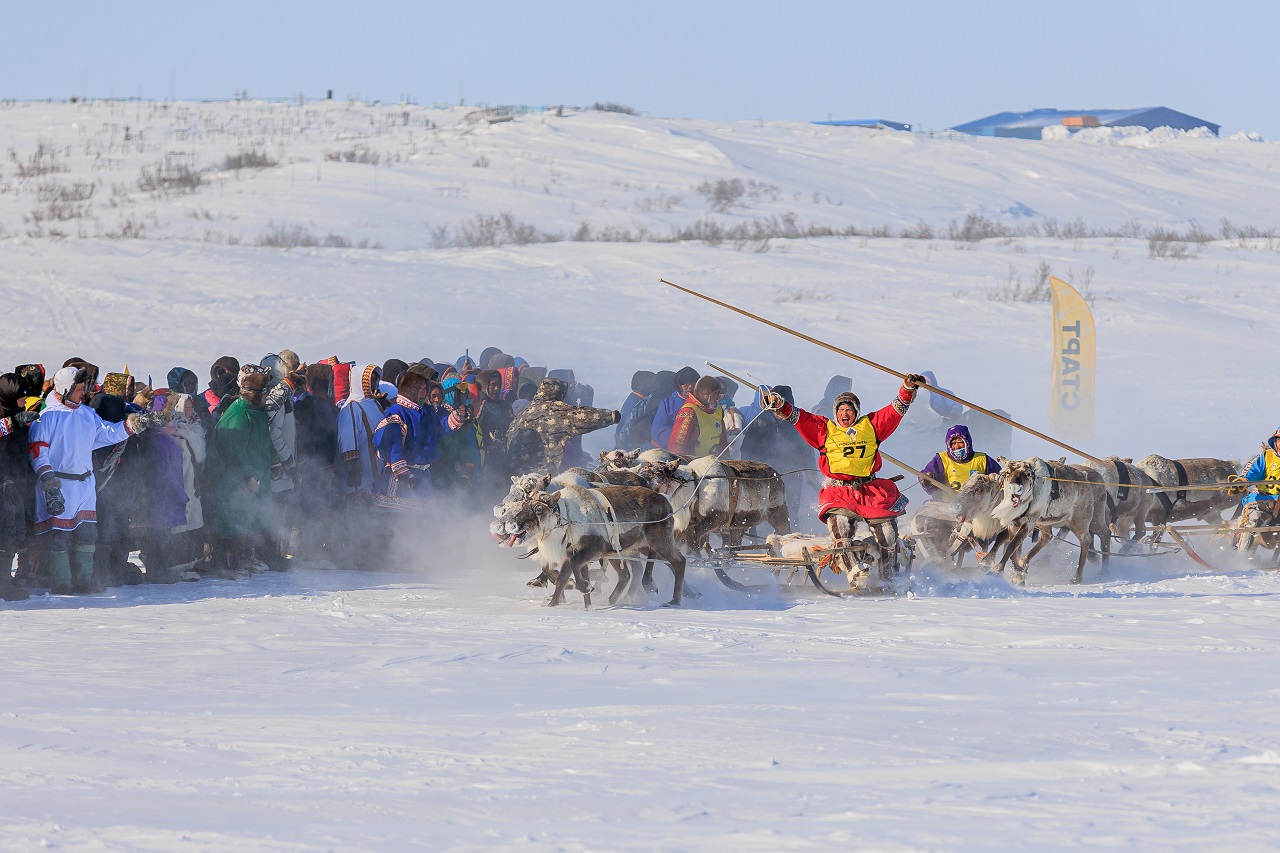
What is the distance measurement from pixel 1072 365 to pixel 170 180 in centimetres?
2658

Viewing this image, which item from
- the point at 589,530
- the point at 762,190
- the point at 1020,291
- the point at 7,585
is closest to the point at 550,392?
the point at 589,530

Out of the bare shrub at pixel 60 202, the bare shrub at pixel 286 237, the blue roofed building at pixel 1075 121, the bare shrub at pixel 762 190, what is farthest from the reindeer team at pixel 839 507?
the blue roofed building at pixel 1075 121

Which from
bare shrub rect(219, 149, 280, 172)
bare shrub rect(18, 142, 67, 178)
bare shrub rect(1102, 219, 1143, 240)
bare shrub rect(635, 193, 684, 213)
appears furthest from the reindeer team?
bare shrub rect(18, 142, 67, 178)

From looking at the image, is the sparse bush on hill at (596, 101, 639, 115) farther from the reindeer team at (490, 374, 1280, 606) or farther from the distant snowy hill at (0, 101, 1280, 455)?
the reindeer team at (490, 374, 1280, 606)

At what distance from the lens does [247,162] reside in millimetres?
41094

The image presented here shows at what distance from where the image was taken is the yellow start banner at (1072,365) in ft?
56.9

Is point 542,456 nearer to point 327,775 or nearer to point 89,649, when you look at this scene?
point 89,649

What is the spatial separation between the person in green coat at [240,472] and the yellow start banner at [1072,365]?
31.0 feet

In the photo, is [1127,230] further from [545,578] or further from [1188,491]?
[545,578]

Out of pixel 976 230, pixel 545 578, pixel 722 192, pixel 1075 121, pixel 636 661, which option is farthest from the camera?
pixel 1075 121

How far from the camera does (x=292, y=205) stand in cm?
3569

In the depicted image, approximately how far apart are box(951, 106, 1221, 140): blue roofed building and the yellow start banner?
188ft

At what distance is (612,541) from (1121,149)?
1948 inches

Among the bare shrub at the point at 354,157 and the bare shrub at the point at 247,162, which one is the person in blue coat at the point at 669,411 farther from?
the bare shrub at the point at 354,157
